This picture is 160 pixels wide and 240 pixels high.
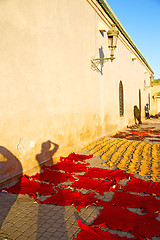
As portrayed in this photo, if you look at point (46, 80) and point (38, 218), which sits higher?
point (46, 80)

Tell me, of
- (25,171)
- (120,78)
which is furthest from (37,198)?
(120,78)

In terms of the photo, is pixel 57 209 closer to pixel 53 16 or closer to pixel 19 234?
pixel 19 234

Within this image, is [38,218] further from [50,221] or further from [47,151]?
[47,151]

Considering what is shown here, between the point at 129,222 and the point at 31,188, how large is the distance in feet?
5.69

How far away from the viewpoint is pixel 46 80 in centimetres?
484

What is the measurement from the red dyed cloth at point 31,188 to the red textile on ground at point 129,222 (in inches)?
41.5

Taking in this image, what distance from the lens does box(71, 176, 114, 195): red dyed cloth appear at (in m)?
3.33

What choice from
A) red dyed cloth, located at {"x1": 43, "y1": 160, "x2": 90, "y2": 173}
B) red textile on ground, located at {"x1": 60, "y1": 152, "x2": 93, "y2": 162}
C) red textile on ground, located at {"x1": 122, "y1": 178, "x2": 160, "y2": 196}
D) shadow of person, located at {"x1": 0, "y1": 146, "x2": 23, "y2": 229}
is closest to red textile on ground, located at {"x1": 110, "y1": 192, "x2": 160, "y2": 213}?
red textile on ground, located at {"x1": 122, "y1": 178, "x2": 160, "y2": 196}

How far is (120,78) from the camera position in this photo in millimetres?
11562

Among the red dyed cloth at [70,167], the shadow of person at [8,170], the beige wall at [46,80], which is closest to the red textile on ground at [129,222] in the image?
the shadow of person at [8,170]

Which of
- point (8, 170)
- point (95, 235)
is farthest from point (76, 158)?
point (95, 235)

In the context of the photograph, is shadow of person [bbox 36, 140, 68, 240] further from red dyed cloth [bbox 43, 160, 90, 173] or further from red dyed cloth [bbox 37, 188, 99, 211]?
red dyed cloth [bbox 43, 160, 90, 173]

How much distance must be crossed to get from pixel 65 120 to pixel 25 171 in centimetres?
205

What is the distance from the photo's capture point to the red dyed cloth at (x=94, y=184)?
131 inches
